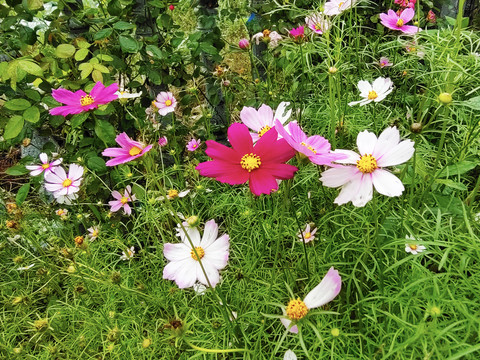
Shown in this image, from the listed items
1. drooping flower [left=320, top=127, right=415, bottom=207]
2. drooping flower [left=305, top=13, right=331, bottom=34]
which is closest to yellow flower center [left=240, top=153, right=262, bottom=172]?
drooping flower [left=320, top=127, right=415, bottom=207]

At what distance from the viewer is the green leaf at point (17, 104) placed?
39.9 inches

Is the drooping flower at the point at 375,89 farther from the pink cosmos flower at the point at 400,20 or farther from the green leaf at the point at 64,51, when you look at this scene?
the green leaf at the point at 64,51

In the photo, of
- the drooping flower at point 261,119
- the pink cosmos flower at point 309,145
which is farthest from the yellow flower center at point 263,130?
the pink cosmos flower at point 309,145

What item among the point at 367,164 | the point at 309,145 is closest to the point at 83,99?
the point at 309,145

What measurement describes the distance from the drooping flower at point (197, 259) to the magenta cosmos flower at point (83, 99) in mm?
310

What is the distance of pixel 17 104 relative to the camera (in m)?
1.02

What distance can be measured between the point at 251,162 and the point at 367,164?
176 millimetres

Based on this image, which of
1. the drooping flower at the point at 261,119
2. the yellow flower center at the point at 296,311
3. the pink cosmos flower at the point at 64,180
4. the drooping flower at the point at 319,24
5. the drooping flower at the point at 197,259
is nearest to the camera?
the yellow flower center at the point at 296,311

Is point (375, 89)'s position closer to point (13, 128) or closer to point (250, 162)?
point (250, 162)

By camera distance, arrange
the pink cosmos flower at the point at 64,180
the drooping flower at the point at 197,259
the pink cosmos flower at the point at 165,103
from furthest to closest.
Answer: the pink cosmos flower at the point at 165,103
the pink cosmos flower at the point at 64,180
the drooping flower at the point at 197,259

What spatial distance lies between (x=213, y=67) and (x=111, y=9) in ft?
1.72

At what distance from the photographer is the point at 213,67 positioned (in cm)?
155

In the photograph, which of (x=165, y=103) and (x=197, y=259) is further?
(x=165, y=103)

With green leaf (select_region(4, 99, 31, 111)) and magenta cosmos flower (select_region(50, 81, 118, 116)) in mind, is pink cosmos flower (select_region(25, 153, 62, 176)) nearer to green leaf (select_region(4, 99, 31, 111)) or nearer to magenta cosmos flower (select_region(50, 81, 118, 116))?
green leaf (select_region(4, 99, 31, 111))
